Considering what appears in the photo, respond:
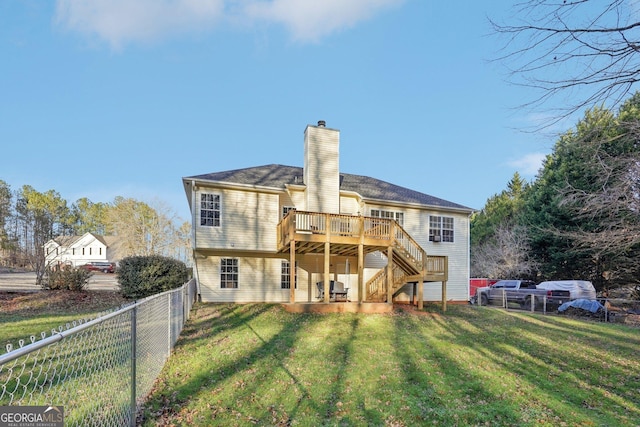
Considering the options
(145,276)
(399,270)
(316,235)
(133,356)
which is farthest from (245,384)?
(399,270)

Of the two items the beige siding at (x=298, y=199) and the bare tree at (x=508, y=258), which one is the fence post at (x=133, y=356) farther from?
the bare tree at (x=508, y=258)

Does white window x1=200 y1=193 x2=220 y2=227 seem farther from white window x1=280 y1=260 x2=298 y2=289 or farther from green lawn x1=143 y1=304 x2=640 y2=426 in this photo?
A: green lawn x1=143 y1=304 x2=640 y2=426

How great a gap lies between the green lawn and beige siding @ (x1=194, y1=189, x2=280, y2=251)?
4.51m

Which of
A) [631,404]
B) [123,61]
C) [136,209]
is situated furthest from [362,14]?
[136,209]

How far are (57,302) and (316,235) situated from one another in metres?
9.15

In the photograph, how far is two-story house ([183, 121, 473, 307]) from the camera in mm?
13945

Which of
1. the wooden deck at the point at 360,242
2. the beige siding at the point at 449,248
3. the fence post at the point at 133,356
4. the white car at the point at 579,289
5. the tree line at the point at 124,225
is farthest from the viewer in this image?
the tree line at the point at 124,225

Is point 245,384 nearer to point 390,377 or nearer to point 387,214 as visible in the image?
point 390,377

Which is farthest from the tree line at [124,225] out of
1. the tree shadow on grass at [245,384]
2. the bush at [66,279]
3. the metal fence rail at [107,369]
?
the metal fence rail at [107,369]

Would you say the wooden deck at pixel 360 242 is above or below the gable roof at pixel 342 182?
below

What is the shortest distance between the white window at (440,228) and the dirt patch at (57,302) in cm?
1396

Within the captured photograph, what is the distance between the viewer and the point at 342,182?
1859 centimetres

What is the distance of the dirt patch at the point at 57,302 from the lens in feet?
36.3

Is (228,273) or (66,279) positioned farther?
(228,273)
